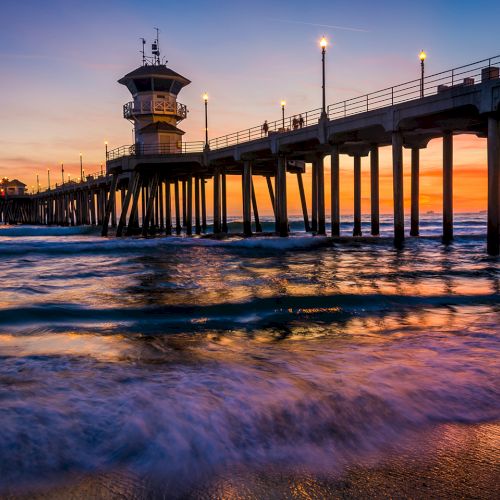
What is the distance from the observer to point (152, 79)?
45.3 meters

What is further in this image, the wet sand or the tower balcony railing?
the tower balcony railing

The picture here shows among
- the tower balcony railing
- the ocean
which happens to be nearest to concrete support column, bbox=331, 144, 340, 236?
the ocean

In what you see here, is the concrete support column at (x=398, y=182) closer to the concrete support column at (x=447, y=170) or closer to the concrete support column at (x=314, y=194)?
the concrete support column at (x=447, y=170)

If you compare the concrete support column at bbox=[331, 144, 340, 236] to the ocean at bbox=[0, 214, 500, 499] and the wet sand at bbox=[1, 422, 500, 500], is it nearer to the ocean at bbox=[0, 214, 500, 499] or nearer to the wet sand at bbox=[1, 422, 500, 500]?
the ocean at bbox=[0, 214, 500, 499]

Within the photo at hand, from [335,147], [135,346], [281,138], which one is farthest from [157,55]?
[135,346]

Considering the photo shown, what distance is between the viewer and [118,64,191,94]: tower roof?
148 ft

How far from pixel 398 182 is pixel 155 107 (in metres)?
28.2

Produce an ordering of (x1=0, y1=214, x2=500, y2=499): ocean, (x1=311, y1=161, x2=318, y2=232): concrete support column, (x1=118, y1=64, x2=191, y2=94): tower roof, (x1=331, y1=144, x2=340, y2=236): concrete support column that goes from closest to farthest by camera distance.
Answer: (x1=0, y1=214, x2=500, y2=499): ocean < (x1=331, y1=144, x2=340, y2=236): concrete support column < (x1=311, y1=161, x2=318, y2=232): concrete support column < (x1=118, y1=64, x2=191, y2=94): tower roof

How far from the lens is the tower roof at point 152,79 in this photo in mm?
45094

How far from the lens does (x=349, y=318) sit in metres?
9.17

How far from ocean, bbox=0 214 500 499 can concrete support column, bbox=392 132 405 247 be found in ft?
42.6

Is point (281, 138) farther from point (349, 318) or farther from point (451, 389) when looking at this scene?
point (451, 389)

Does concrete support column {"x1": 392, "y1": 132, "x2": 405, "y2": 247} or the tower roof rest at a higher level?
the tower roof

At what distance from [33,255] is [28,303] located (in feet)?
53.9
